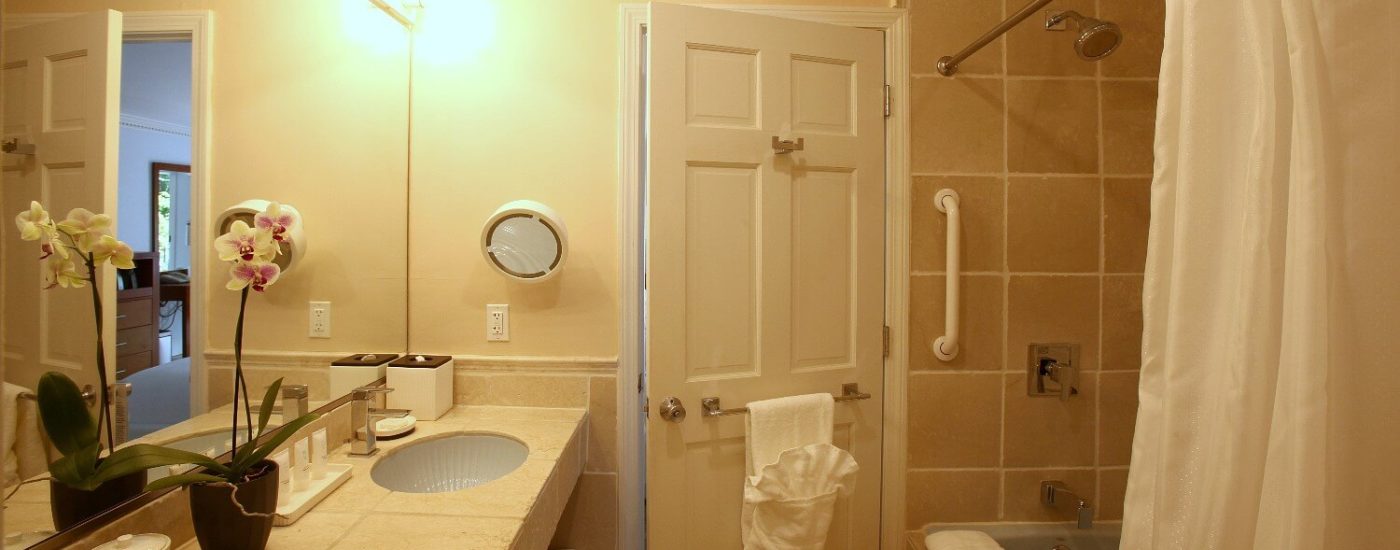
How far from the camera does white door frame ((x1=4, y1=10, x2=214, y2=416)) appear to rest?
81 centimetres

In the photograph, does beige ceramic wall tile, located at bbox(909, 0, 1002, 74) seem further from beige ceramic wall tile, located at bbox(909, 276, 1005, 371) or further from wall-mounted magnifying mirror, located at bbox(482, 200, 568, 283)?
wall-mounted magnifying mirror, located at bbox(482, 200, 568, 283)

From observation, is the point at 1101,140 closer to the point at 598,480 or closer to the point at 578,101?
the point at 578,101

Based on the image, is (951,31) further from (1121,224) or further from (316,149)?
(316,149)

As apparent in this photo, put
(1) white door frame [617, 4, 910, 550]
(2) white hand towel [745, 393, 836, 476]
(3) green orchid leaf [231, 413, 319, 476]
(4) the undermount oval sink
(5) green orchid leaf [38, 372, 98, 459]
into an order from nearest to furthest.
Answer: (5) green orchid leaf [38, 372, 98, 459] → (3) green orchid leaf [231, 413, 319, 476] → (4) the undermount oval sink → (2) white hand towel [745, 393, 836, 476] → (1) white door frame [617, 4, 910, 550]

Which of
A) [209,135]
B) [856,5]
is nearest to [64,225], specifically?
[209,135]

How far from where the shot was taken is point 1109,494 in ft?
5.20

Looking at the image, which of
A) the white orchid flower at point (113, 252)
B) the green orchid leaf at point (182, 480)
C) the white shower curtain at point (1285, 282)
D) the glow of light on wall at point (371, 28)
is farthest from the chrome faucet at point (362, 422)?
the white shower curtain at point (1285, 282)

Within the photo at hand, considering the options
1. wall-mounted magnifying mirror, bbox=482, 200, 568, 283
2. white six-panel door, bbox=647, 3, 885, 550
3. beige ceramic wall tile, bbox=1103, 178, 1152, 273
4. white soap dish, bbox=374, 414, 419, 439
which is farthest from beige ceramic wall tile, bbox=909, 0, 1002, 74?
white soap dish, bbox=374, 414, 419, 439

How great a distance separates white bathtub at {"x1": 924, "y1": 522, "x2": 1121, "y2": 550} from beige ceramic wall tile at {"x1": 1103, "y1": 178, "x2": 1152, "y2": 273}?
80cm

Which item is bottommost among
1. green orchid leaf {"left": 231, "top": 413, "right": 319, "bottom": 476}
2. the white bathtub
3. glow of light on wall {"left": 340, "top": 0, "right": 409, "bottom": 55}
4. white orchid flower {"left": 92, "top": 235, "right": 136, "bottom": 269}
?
the white bathtub

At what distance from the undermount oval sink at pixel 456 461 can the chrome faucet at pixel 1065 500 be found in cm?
154

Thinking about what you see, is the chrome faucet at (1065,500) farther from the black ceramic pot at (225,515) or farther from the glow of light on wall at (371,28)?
the glow of light on wall at (371,28)

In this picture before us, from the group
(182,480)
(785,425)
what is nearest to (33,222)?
(182,480)

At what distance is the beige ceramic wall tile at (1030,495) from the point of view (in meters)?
1.56
